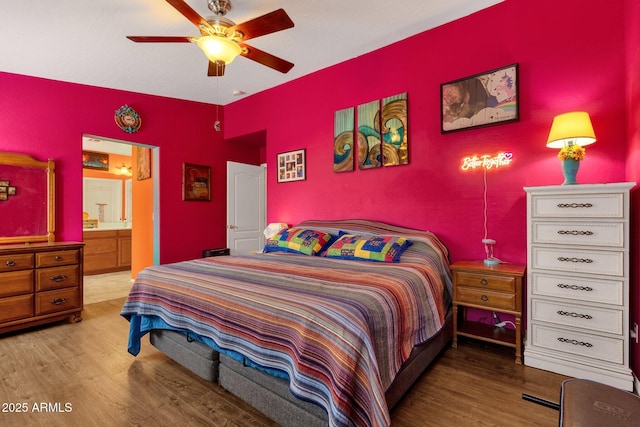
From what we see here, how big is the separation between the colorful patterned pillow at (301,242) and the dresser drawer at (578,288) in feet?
6.16

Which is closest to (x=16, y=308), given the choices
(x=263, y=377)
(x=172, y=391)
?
(x=172, y=391)

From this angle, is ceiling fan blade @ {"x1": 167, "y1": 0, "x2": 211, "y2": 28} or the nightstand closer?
ceiling fan blade @ {"x1": 167, "y1": 0, "x2": 211, "y2": 28}

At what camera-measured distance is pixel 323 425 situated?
1.45m

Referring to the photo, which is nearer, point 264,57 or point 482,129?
point 264,57

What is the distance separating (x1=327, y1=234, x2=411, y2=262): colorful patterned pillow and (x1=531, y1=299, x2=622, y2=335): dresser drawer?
1.08m

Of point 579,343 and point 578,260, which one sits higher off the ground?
point 578,260

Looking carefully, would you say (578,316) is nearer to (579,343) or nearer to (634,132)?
(579,343)

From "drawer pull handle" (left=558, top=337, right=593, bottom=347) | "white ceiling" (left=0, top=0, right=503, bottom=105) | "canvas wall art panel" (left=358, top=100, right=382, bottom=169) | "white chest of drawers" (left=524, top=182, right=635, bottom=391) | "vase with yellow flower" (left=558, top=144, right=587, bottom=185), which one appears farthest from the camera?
"canvas wall art panel" (left=358, top=100, right=382, bottom=169)

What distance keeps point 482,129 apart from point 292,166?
2451 mm

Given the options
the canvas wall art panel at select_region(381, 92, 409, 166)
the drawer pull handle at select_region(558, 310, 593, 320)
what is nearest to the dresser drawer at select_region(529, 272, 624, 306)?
the drawer pull handle at select_region(558, 310, 593, 320)

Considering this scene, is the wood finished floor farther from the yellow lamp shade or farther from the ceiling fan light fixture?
the ceiling fan light fixture

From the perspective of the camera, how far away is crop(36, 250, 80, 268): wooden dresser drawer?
10.5 feet

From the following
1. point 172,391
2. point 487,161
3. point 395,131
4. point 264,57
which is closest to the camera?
point 172,391

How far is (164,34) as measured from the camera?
3.07m
